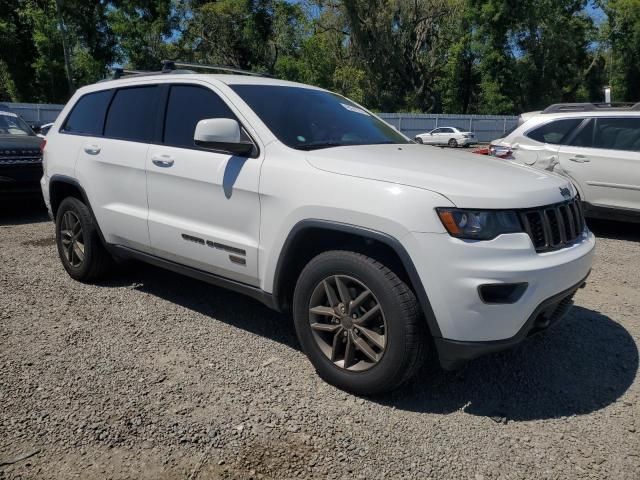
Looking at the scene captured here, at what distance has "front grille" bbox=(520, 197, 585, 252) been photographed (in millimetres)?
2854

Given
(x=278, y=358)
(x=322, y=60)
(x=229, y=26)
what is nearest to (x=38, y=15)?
(x=229, y=26)

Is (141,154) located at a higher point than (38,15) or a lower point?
lower

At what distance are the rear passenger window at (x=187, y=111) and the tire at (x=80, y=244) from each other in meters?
1.27

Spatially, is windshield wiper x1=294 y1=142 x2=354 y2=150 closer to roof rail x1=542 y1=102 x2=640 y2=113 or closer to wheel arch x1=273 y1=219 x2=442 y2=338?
wheel arch x1=273 y1=219 x2=442 y2=338

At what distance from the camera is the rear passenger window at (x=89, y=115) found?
15.4 feet

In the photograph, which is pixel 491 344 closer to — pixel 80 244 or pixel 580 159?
pixel 80 244

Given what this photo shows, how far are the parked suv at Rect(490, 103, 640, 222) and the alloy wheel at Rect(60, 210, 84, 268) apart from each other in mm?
5728

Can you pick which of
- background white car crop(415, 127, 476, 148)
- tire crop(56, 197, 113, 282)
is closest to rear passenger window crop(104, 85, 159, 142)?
tire crop(56, 197, 113, 282)

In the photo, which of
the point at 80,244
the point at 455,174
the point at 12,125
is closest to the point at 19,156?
the point at 12,125

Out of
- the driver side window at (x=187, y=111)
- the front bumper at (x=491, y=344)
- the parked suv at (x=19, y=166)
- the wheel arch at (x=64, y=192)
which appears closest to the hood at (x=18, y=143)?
the parked suv at (x=19, y=166)

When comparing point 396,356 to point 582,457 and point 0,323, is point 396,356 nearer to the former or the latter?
point 582,457

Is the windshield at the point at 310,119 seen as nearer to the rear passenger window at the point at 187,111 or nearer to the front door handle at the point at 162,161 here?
the rear passenger window at the point at 187,111

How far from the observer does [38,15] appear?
115 feet

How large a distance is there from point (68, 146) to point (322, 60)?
3455cm
